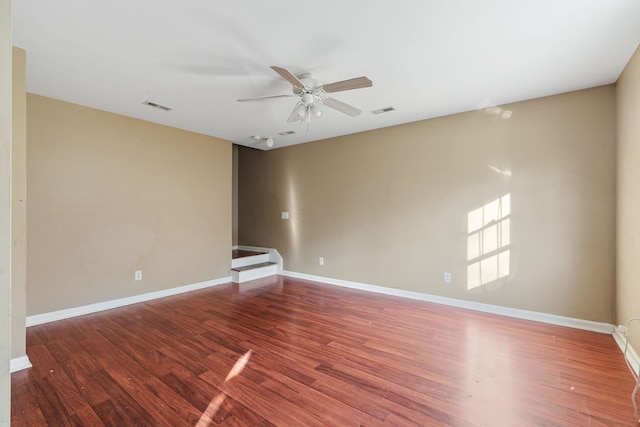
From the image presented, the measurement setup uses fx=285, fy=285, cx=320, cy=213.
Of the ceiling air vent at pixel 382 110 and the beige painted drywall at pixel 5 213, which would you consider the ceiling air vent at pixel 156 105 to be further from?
the beige painted drywall at pixel 5 213

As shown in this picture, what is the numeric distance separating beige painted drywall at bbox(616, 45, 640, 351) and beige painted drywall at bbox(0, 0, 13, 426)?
145 inches

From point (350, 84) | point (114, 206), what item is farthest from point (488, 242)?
point (114, 206)

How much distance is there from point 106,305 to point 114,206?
1274 millimetres

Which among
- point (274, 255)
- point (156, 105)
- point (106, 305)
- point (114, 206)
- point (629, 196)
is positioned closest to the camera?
point (629, 196)

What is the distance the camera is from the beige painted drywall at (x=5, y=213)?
0.73 metres

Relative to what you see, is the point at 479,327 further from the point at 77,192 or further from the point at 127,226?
the point at 77,192

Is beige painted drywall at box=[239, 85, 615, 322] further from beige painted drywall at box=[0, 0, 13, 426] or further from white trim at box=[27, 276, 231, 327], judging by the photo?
beige painted drywall at box=[0, 0, 13, 426]

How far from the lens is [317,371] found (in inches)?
88.7

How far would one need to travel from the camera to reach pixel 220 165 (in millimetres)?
5004

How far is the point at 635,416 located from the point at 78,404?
3529 millimetres

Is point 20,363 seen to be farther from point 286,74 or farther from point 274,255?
point 274,255

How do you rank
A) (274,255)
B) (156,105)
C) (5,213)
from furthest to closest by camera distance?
1. (274,255)
2. (156,105)
3. (5,213)

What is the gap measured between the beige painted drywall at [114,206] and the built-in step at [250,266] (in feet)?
1.00

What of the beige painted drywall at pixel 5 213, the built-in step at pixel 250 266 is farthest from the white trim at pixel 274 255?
the beige painted drywall at pixel 5 213
